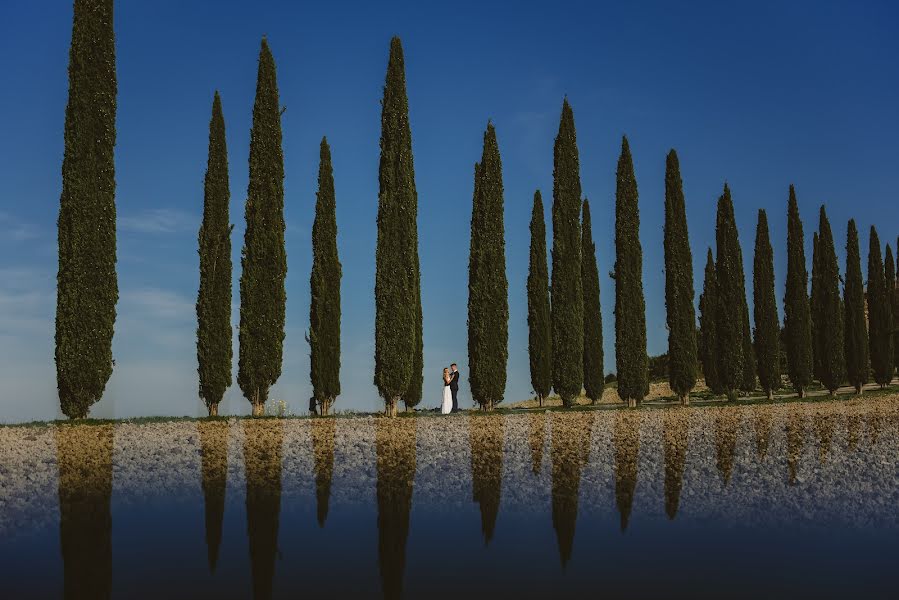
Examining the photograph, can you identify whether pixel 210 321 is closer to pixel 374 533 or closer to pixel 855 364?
pixel 374 533

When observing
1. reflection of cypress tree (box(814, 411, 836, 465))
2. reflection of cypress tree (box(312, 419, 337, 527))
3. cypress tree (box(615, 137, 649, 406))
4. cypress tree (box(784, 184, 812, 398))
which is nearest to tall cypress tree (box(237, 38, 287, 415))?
reflection of cypress tree (box(312, 419, 337, 527))

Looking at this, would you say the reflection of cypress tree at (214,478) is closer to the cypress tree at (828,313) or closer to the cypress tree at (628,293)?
the cypress tree at (628,293)

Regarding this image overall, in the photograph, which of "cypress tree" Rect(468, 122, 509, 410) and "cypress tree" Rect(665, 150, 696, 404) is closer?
"cypress tree" Rect(468, 122, 509, 410)

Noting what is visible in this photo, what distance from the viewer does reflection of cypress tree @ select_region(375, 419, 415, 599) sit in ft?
22.4

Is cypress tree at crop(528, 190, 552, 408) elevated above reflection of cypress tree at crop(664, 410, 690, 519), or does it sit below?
above

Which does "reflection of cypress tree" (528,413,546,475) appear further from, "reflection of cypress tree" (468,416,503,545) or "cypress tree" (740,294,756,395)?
"cypress tree" (740,294,756,395)

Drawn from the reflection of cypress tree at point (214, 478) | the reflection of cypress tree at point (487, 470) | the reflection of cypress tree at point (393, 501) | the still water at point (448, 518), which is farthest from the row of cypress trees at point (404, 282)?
the reflection of cypress tree at point (393, 501)

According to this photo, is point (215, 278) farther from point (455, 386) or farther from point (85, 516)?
point (85, 516)

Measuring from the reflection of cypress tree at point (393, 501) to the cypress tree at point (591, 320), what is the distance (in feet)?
62.3

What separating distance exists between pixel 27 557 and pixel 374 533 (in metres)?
3.42

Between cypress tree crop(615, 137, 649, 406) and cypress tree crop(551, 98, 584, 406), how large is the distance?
1.91 m

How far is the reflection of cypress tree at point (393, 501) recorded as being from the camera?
22.4ft

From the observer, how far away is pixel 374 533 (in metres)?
8.39

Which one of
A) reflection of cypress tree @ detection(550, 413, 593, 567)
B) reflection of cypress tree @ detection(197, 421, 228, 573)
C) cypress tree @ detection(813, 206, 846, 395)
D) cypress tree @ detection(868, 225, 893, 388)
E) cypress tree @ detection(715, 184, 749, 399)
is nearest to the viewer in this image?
reflection of cypress tree @ detection(197, 421, 228, 573)
